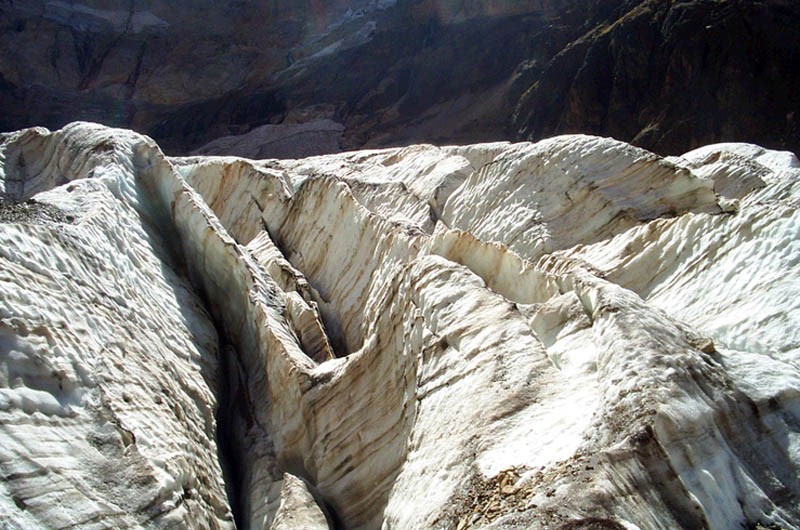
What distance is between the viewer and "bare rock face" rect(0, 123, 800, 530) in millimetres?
3436

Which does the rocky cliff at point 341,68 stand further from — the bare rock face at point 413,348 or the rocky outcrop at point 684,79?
the bare rock face at point 413,348

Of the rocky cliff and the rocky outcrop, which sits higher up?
the rocky cliff

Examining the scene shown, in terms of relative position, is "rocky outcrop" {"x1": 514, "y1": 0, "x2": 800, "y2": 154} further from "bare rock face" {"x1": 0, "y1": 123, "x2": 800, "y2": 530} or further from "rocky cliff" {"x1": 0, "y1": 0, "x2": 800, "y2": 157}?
"bare rock face" {"x1": 0, "y1": 123, "x2": 800, "y2": 530}

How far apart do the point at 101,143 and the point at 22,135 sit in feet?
5.79

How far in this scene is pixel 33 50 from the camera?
36.8 m

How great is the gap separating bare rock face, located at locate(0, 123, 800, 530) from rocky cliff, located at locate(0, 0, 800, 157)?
1756 centimetres

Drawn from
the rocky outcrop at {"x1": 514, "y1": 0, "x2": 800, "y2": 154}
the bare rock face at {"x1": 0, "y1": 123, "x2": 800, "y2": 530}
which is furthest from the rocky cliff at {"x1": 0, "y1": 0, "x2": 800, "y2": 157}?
the bare rock face at {"x1": 0, "y1": 123, "x2": 800, "y2": 530}

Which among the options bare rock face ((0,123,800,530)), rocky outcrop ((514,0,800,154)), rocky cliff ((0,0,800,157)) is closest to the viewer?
bare rock face ((0,123,800,530))

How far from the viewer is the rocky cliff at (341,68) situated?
25242 millimetres

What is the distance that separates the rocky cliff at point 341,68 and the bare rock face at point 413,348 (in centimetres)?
1756

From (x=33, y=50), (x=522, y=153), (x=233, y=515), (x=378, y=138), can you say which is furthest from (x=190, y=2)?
(x=233, y=515)

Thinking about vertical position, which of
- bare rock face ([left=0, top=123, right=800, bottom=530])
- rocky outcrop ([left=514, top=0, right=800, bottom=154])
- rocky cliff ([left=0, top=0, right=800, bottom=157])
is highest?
rocky cliff ([left=0, top=0, right=800, bottom=157])

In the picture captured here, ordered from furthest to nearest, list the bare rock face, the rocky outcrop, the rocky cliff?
the rocky cliff, the rocky outcrop, the bare rock face

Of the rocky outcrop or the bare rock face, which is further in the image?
the rocky outcrop
